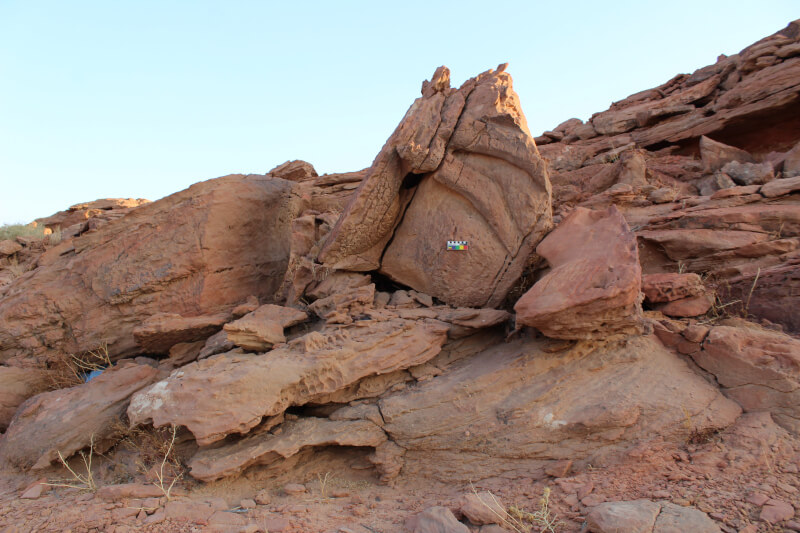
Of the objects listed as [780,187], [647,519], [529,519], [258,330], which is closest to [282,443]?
[258,330]

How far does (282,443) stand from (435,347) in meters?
1.62

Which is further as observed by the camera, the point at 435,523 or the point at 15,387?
the point at 15,387

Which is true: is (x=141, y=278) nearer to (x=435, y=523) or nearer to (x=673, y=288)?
(x=435, y=523)

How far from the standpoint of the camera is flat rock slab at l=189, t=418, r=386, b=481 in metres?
3.52

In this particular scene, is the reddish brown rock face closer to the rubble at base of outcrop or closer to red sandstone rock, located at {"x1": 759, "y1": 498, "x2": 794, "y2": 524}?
the rubble at base of outcrop

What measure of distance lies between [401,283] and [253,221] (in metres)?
2.33

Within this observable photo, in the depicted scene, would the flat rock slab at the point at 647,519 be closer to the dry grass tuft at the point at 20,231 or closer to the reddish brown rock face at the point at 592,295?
the reddish brown rock face at the point at 592,295

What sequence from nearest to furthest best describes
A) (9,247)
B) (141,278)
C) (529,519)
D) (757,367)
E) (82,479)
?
1. (529,519)
2. (757,367)
3. (82,479)
4. (141,278)
5. (9,247)

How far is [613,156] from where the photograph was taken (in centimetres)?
890

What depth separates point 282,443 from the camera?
3668 millimetres

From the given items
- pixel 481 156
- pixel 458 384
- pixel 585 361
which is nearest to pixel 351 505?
pixel 458 384

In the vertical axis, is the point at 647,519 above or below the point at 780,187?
below

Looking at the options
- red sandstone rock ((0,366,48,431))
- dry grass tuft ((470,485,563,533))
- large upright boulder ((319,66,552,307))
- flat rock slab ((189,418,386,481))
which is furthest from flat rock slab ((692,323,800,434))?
red sandstone rock ((0,366,48,431))

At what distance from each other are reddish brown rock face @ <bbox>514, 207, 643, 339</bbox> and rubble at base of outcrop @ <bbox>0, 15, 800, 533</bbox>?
23 millimetres
